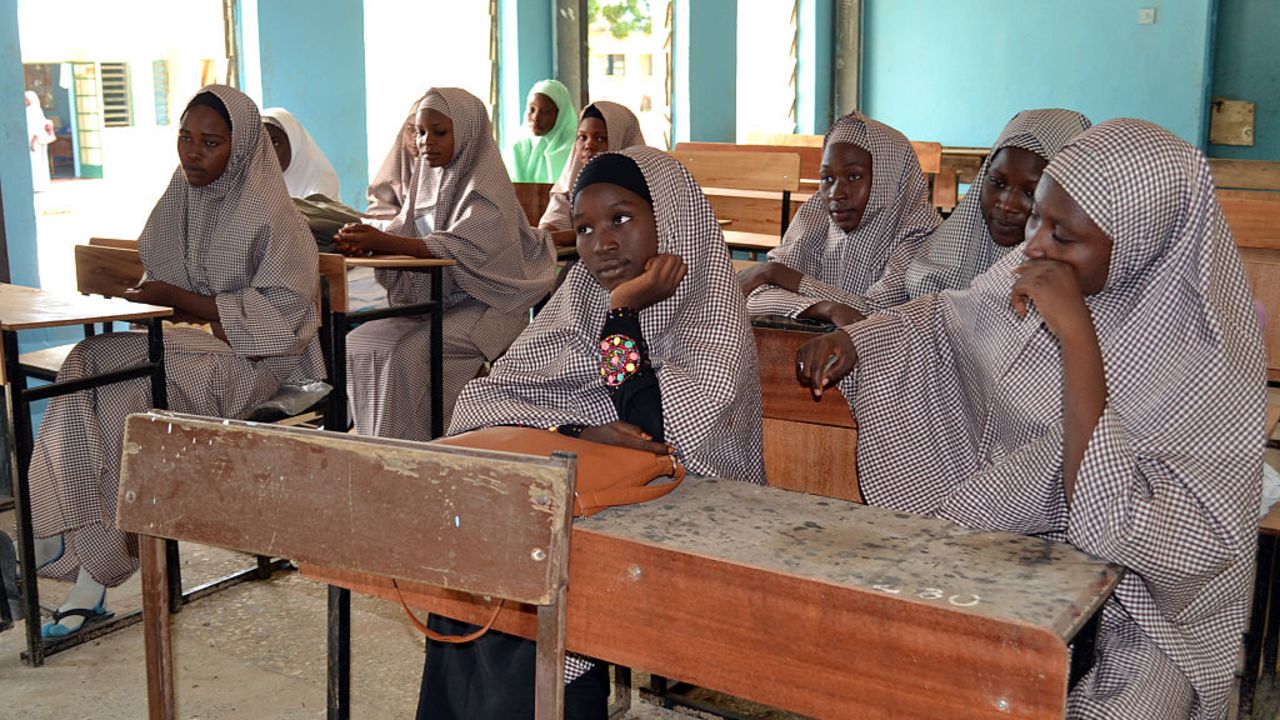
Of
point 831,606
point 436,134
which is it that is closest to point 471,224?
point 436,134

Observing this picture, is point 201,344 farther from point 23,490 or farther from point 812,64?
point 812,64

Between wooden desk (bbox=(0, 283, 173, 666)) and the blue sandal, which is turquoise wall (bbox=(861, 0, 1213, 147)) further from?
the blue sandal

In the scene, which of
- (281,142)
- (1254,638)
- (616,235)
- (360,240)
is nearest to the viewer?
(616,235)

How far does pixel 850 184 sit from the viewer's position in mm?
3348

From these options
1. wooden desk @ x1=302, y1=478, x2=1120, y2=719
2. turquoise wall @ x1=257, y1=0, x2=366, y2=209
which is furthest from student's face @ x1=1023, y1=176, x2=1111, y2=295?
turquoise wall @ x1=257, y1=0, x2=366, y2=209

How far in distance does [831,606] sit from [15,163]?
4.27 metres

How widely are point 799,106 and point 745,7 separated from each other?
100 centimetres

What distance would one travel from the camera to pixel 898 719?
136cm

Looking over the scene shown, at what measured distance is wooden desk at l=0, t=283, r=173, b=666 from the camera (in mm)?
2801

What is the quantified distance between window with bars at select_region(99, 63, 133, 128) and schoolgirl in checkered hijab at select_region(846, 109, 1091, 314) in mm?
3872

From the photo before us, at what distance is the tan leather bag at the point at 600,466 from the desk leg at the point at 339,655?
30 centimetres

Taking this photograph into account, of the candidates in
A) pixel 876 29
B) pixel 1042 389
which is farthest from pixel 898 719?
pixel 876 29

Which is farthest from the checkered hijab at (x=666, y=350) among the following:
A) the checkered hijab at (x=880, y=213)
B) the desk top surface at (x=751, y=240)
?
the desk top surface at (x=751, y=240)

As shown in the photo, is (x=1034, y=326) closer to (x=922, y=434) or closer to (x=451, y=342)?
(x=922, y=434)
